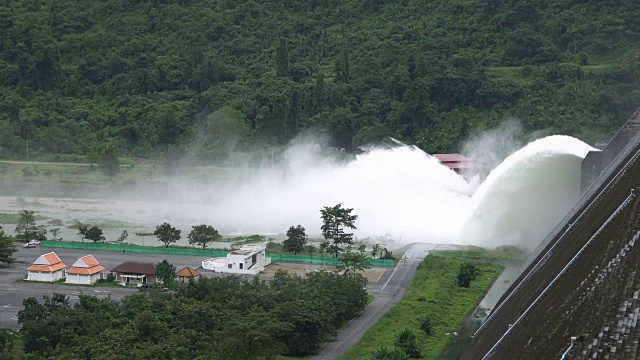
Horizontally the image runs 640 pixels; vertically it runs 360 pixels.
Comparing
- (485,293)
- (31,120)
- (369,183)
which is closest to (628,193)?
(485,293)

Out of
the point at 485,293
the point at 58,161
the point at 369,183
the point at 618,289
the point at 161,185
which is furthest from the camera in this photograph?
the point at 58,161

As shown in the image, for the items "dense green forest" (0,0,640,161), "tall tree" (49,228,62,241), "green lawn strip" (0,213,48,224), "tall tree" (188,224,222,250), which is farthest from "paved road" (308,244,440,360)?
"dense green forest" (0,0,640,161)

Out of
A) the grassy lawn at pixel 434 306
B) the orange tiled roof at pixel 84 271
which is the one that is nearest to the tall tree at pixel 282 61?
the grassy lawn at pixel 434 306

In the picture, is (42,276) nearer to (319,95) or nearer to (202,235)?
(202,235)

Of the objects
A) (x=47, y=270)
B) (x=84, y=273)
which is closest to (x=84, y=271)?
(x=84, y=273)

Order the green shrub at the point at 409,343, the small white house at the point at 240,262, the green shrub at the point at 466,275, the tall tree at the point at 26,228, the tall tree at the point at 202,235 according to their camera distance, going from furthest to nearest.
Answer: the tall tree at the point at 26,228
the tall tree at the point at 202,235
the small white house at the point at 240,262
the green shrub at the point at 466,275
the green shrub at the point at 409,343

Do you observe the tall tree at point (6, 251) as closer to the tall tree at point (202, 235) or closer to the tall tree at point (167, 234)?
the tall tree at point (167, 234)

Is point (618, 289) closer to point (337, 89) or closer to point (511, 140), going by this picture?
point (511, 140)
